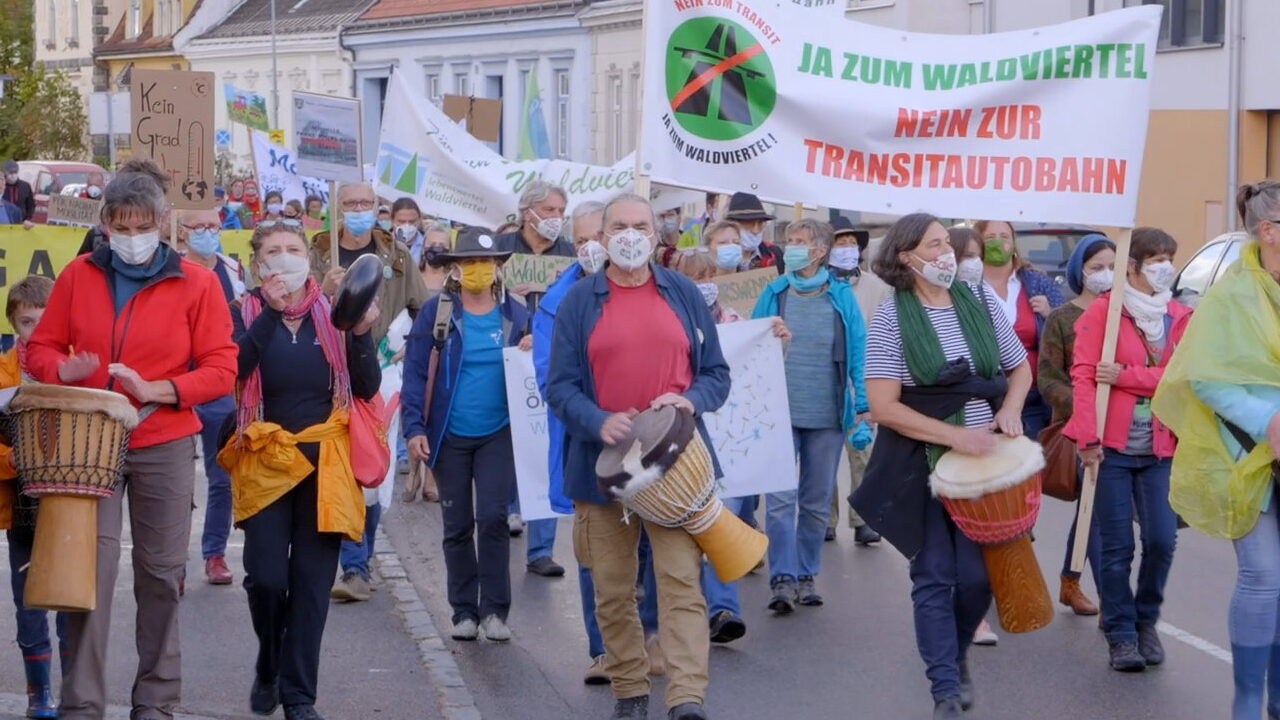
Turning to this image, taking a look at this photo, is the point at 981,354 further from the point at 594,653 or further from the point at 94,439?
the point at 94,439

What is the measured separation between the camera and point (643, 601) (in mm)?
7852

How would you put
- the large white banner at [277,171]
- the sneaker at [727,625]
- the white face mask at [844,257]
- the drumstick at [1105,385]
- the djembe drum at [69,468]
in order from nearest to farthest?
the djembe drum at [69,468], the drumstick at [1105,385], the sneaker at [727,625], the white face mask at [844,257], the large white banner at [277,171]

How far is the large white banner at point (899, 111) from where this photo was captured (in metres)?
8.30

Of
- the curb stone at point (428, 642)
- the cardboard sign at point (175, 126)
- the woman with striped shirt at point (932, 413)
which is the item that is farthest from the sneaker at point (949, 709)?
the cardboard sign at point (175, 126)

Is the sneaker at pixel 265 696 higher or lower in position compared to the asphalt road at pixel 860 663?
higher

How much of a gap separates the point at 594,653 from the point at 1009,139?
2.77 m

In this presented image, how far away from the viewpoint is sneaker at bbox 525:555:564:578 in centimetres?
1012

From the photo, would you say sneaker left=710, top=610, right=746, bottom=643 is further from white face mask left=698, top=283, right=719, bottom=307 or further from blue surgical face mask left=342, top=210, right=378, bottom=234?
blue surgical face mask left=342, top=210, right=378, bottom=234

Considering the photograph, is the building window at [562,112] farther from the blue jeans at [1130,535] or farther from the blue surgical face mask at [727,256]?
the blue jeans at [1130,535]

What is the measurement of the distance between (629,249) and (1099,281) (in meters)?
2.76

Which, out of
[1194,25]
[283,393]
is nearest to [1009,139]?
[283,393]

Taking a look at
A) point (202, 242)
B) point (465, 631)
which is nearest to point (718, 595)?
point (465, 631)

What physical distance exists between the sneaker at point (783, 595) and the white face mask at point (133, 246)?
3.71 meters

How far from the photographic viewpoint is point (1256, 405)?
244 inches
